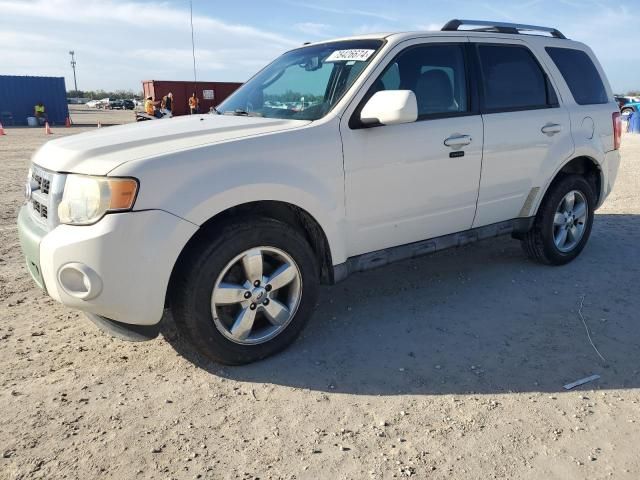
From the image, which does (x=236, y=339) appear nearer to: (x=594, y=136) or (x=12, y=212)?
(x=594, y=136)

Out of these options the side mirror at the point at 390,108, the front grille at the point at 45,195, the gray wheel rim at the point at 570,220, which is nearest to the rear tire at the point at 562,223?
the gray wheel rim at the point at 570,220

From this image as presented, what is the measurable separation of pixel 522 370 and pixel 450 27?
8.40 ft

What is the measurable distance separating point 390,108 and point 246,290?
1.32 metres

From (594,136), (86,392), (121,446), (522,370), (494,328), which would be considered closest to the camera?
(121,446)

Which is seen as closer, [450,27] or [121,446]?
[121,446]

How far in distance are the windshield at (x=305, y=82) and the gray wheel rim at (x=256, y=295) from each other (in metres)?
0.94

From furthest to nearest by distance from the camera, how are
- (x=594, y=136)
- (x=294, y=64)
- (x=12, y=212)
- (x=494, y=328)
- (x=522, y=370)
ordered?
(x=12, y=212) < (x=594, y=136) < (x=294, y=64) < (x=494, y=328) < (x=522, y=370)

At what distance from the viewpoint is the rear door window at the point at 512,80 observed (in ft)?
13.1

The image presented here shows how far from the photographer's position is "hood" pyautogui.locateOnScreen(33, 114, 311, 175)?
2.66 metres

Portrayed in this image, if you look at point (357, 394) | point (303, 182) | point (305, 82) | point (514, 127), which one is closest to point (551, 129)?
point (514, 127)

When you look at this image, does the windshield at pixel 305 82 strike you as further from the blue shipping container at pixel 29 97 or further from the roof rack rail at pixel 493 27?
the blue shipping container at pixel 29 97

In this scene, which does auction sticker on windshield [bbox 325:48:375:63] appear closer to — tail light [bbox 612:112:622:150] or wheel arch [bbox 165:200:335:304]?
wheel arch [bbox 165:200:335:304]

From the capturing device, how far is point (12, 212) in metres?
6.77

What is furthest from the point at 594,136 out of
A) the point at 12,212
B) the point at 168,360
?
the point at 12,212
